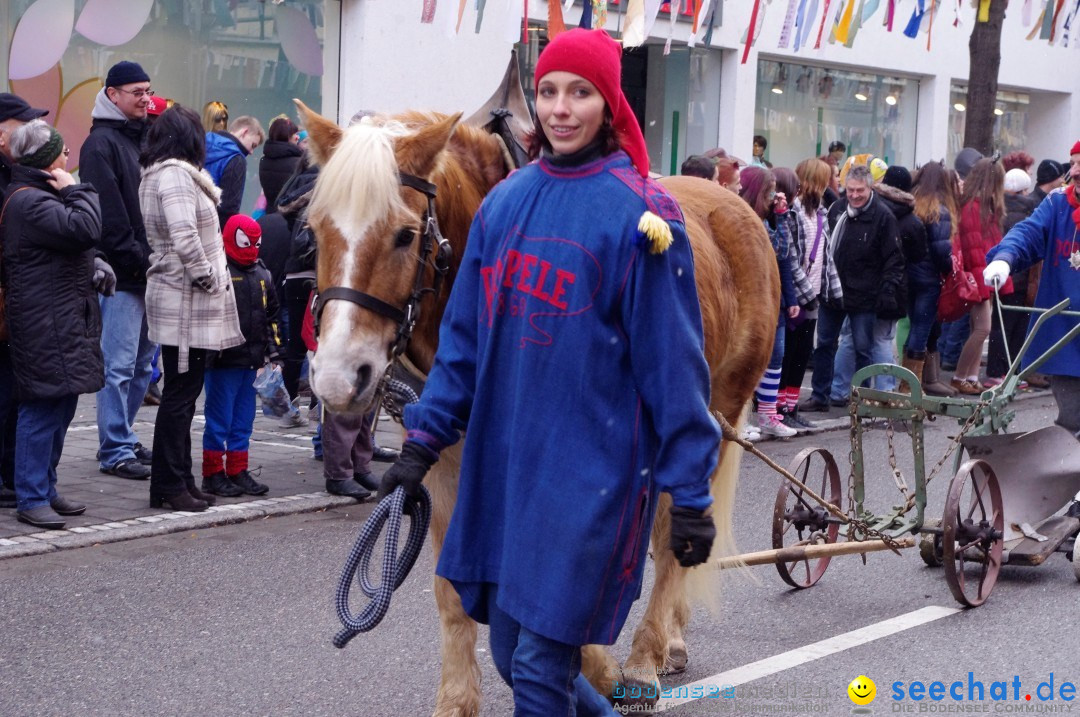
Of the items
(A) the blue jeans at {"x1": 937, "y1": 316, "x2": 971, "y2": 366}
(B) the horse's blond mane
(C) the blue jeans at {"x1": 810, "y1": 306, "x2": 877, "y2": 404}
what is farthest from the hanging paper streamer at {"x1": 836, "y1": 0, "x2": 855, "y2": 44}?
(B) the horse's blond mane

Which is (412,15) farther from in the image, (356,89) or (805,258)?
(805,258)

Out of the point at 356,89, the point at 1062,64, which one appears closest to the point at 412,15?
the point at 356,89

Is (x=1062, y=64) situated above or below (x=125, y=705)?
above

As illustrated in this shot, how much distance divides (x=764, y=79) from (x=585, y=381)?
16337 millimetres

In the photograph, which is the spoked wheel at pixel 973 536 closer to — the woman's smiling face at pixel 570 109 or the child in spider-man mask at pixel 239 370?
the woman's smiling face at pixel 570 109

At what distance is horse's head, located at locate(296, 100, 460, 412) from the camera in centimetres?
349

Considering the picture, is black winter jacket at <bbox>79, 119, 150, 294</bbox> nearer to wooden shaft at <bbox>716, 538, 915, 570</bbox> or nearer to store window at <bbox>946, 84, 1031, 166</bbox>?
wooden shaft at <bbox>716, 538, 915, 570</bbox>

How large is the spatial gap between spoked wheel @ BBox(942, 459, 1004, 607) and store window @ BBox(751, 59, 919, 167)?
12.6 meters

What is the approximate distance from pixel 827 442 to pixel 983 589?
4.42 m

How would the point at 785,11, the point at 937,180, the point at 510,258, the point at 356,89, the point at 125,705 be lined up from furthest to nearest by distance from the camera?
the point at 785,11 < the point at 356,89 < the point at 937,180 < the point at 125,705 < the point at 510,258

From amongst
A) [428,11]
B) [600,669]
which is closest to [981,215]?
[428,11]

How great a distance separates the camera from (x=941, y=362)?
14.0 m

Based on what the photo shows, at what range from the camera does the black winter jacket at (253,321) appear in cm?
739

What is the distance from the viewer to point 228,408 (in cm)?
747
